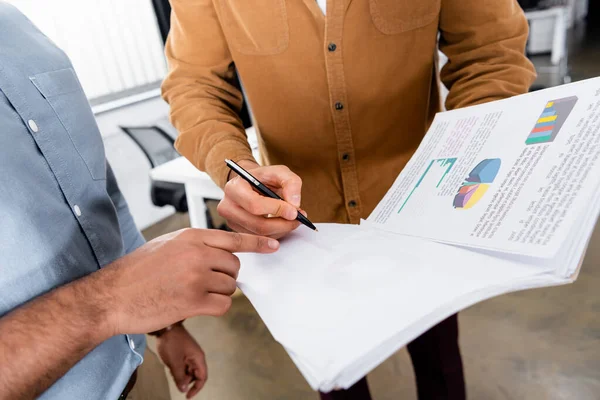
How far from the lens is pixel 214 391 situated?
1.88 m

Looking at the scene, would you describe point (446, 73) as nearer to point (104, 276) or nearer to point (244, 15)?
point (244, 15)

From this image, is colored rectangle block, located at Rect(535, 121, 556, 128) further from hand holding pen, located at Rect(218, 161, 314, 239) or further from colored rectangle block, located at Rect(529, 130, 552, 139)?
hand holding pen, located at Rect(218, 161, 314, 239)

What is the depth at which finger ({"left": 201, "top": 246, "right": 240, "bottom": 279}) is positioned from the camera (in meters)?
0.56

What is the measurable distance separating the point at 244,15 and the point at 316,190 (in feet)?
1.42

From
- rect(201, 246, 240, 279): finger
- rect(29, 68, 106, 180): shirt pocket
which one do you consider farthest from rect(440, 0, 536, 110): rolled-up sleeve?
rect(29, 68, 106, 180): shirt pocket

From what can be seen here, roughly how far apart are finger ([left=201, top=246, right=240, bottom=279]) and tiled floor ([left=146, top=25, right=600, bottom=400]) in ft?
4.38

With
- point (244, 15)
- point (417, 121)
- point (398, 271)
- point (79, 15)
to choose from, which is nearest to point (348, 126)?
point (417, 121)

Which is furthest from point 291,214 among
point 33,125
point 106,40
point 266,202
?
point 106,40

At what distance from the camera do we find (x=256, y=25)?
925 mm

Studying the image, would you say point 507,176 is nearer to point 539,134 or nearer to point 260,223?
point 539,134

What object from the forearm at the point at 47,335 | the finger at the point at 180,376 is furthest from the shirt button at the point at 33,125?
the finger at the point at 180,376

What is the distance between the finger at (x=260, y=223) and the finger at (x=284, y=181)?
3 cm

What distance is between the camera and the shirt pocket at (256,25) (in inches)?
35.9

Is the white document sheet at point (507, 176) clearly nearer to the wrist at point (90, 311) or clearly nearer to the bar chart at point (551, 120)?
the bar chart at point (551, 120)
